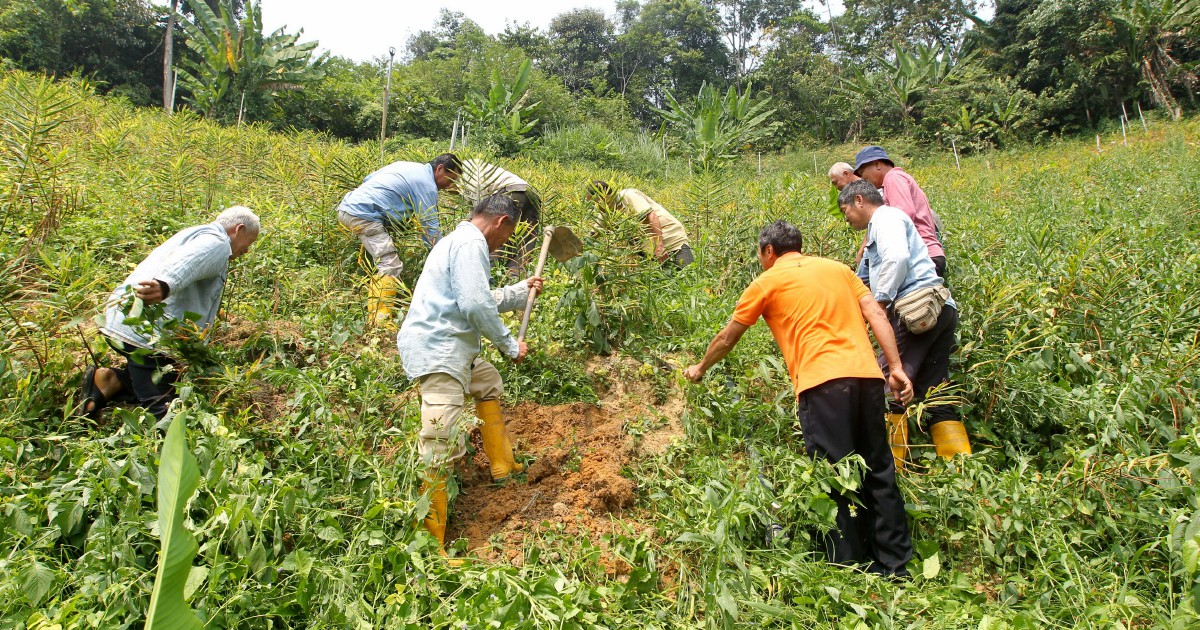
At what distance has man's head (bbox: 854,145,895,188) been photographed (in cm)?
381

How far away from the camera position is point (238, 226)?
10.7 ft

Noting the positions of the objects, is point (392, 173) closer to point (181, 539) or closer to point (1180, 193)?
point (181, 539)

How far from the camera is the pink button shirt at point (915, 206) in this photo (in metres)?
3.52

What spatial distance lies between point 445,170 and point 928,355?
367cm

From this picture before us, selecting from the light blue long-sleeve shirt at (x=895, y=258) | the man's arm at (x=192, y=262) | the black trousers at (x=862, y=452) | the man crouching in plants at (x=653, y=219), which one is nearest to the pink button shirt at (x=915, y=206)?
the light blue long-sleeve shirt at (x=895, y=258)

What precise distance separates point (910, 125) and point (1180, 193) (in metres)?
16.8

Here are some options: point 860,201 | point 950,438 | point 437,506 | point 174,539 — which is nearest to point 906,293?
point 860,201

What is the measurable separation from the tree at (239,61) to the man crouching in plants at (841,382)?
13.4 meters

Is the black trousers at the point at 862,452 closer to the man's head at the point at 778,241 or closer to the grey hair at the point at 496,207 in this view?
the man's head at the point at 778,241

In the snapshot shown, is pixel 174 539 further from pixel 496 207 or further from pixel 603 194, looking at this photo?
pixel 603 194

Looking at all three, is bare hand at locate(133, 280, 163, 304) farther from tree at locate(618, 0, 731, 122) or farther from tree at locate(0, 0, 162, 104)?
tree at locate(618, 0, 731, 122)

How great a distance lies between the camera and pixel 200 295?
319 cm

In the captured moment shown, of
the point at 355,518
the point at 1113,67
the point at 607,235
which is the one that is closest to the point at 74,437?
the point at 355,518

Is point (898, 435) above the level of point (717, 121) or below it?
below
